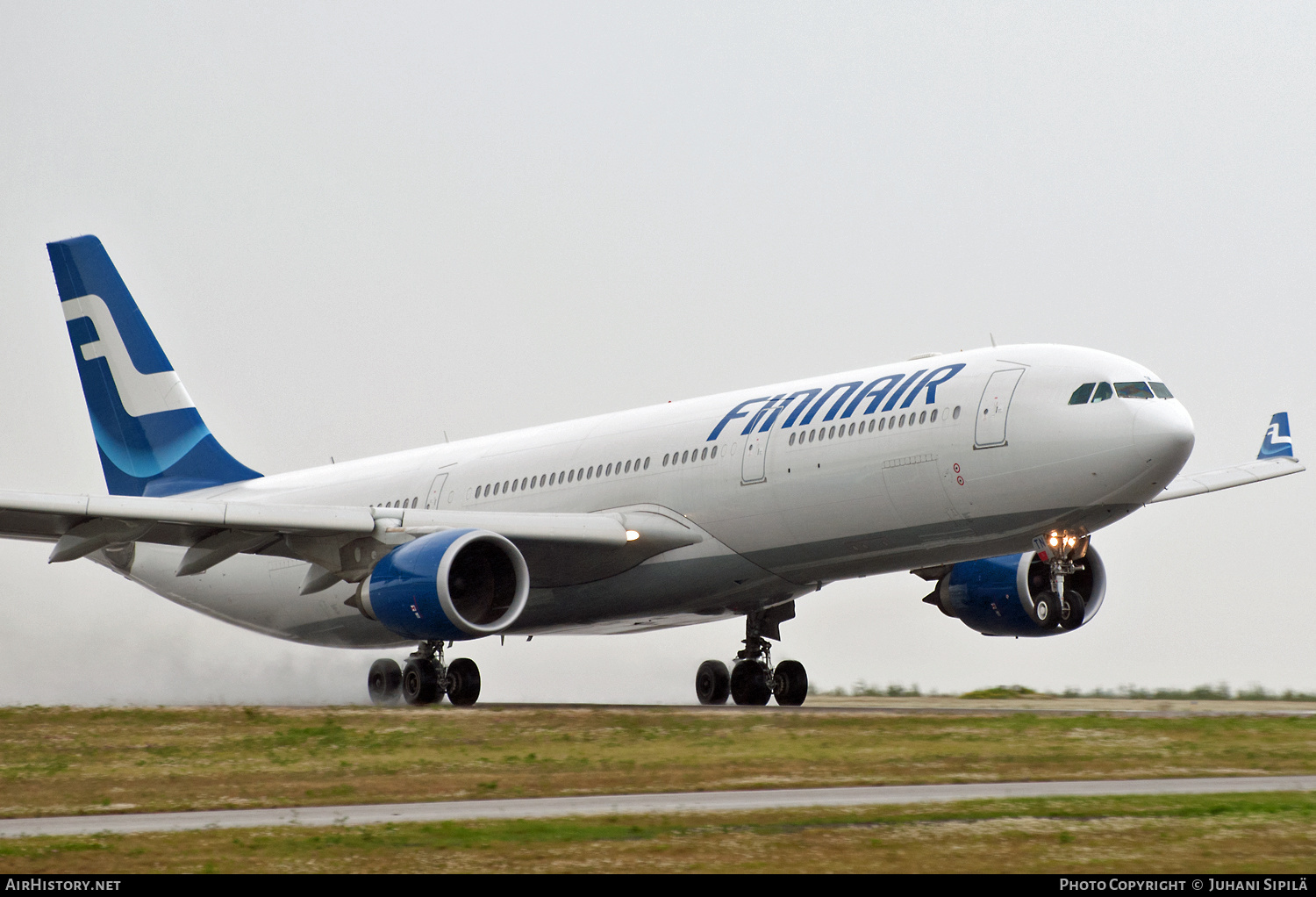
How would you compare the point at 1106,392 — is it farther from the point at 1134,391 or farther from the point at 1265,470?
the point at 1265,470

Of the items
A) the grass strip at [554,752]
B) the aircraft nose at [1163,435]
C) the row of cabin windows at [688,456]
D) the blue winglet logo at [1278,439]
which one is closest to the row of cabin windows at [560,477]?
the row of cabin windows at [688,456]

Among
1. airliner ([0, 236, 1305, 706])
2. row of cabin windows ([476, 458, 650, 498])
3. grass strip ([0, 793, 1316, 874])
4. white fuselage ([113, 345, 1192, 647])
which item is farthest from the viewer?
row of cabin windows ([476, 458, 650, 498])

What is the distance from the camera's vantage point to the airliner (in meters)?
23.5

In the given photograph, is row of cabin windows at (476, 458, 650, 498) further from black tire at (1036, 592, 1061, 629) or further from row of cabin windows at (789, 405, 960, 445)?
black tire at (1036, 592, 1061, 629)

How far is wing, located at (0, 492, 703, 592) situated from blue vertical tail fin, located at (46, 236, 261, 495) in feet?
28.3

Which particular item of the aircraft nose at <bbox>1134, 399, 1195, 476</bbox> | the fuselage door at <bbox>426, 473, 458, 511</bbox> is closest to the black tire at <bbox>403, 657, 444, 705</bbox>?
the fuselage door at <bbox>426, 473, 458, 511</bbox>

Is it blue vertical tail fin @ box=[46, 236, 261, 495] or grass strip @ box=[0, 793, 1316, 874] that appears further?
blue vertical tail fin @ box=[46, 236, 261, 495]

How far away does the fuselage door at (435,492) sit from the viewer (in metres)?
31.6

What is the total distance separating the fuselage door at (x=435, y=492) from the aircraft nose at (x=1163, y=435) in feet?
46.3

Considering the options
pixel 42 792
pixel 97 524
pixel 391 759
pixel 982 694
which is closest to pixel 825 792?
pixel 391 759

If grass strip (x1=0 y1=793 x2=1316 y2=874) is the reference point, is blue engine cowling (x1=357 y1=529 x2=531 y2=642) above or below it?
above

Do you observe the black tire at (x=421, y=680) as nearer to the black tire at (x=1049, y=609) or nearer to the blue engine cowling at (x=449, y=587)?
the blue engine cowling at (x=449, y=587)
